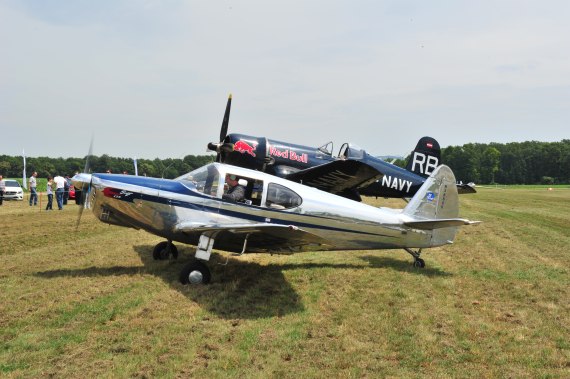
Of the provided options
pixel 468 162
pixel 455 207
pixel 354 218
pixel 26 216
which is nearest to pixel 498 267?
pixel 455 207

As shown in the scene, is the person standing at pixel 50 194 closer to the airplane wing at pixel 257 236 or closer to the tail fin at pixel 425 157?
the airplane wing at pixel 257 236

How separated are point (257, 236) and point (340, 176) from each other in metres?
4.60

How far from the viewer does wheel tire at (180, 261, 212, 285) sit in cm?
727

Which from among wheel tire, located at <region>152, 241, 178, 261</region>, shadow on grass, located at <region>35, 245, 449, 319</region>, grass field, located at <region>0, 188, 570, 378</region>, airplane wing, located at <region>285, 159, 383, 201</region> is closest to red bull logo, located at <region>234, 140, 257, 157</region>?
airplane wing, located at <region>285, 159, 383, 201</region>

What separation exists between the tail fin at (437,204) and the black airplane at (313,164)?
1838mm

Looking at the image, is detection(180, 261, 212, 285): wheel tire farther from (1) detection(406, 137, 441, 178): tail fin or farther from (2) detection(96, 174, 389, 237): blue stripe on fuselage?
(1) detection(406, 137, 441, 178): tail fin

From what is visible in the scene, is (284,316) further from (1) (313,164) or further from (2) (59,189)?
(2) (59,189)

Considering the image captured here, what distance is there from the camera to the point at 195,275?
7.28m

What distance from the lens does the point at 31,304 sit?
19.9ft

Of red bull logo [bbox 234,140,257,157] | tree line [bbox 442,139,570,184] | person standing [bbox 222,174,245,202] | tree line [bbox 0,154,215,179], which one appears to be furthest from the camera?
tree line [bbox 442,139,570,184]

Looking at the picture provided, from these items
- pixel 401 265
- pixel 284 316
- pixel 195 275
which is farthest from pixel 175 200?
pixel 401 265

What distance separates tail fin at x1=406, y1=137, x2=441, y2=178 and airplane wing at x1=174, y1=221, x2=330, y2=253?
730cm

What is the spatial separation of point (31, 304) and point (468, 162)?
12641cm

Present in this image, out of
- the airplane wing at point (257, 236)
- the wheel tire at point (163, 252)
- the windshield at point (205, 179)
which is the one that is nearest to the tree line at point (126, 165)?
the wheel tire at point (163, 252)
